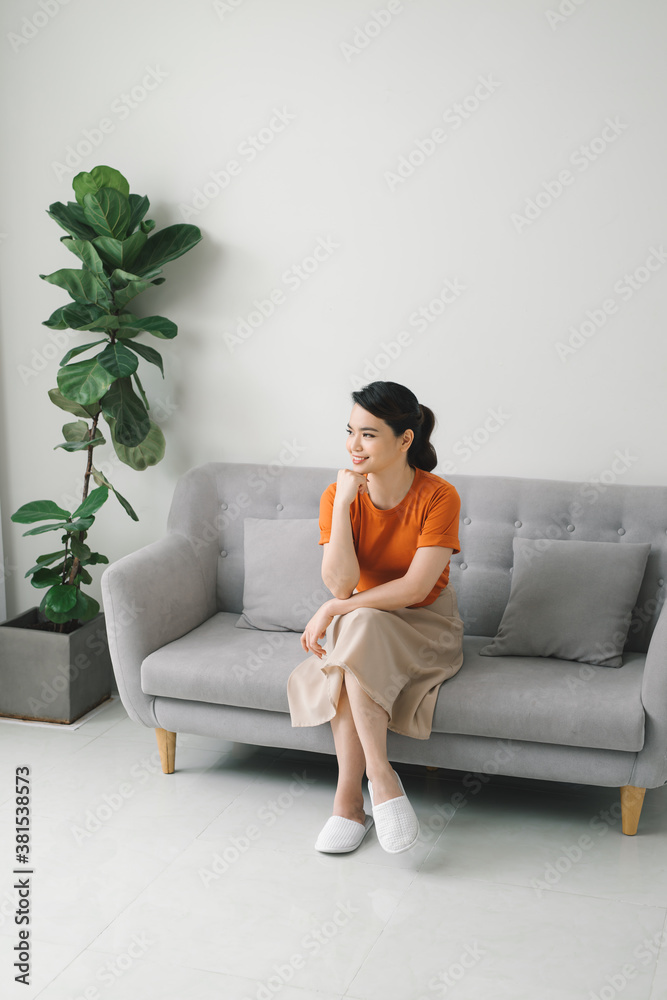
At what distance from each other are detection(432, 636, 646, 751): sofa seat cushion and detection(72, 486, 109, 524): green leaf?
1408 mm

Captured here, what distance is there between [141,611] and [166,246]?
4.49 ft

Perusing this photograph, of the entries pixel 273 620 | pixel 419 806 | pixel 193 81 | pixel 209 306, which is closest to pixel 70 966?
pixel 419 806

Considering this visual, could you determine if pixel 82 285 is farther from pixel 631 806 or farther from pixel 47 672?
pixel 631 806

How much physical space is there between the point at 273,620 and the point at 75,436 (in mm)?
1142

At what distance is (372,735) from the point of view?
2.48m

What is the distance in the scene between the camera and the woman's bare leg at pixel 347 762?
2.53 metres

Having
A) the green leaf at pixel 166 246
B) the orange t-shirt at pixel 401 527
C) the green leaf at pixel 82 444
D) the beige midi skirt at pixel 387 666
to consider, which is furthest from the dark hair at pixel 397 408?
the green leaf at pixel 82 444

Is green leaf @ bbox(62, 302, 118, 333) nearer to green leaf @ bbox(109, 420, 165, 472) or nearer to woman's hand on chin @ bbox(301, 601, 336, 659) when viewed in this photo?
→ green leaf @ bbox(109, 420, 165, 472)

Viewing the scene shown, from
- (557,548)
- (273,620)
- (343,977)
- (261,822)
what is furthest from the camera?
(273,620)

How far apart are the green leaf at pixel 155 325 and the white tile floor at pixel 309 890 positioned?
151 cm

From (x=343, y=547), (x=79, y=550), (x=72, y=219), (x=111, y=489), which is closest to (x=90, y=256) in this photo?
(x=72, y=219)

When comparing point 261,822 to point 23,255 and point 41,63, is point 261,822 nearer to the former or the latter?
point 23,255

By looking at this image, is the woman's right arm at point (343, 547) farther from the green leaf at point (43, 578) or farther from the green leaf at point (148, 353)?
the green leaf at point (43, 578)

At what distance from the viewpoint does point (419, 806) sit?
2.74m
